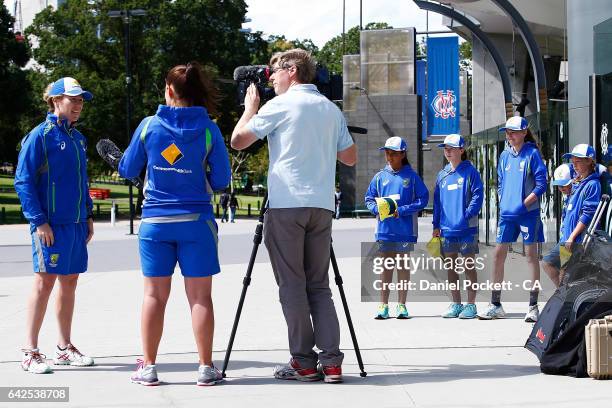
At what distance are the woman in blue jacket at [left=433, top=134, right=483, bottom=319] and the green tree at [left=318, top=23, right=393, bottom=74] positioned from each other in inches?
3930

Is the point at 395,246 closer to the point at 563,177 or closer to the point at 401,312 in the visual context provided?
the point at 401,312

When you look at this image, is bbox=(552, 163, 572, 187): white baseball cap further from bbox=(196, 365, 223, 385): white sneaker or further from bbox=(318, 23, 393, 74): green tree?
bbox=(318, 23, 393, 74): green tree

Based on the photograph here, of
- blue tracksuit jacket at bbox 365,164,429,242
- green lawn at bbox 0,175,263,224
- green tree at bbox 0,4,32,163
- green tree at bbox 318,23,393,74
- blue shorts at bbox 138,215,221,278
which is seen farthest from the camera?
green tree at bbox 318,23,393,74

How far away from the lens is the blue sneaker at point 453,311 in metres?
10.2

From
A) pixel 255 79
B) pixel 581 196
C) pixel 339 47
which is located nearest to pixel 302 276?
pixel 255 79

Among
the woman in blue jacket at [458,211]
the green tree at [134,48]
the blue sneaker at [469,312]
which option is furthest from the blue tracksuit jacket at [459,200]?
the green tree at [134,48]

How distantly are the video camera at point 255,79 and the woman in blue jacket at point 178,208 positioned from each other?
0.53 meters

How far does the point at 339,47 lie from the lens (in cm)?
11719

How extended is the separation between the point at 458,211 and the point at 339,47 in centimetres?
10836

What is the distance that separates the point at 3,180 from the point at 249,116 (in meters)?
101

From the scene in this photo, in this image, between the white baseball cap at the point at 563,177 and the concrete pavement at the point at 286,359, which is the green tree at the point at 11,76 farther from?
the white baseball cap at the point at 563,177

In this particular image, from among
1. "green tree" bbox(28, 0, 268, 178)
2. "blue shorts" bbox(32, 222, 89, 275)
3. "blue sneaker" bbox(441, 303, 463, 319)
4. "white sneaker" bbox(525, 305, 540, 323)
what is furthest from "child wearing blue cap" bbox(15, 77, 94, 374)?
"green tree" bbox(28, 0, 268, 178)

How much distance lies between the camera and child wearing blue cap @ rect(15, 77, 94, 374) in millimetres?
7156

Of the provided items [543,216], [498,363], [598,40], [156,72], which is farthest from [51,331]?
[156,72]
